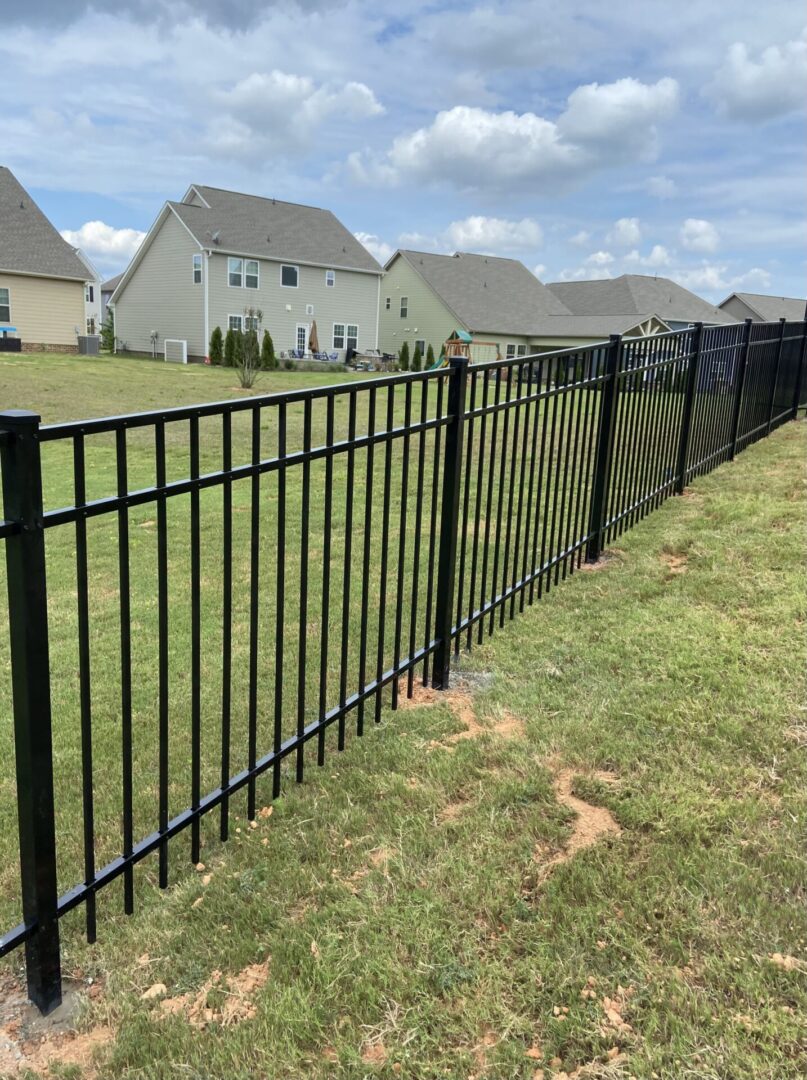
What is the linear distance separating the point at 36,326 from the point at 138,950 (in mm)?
32418

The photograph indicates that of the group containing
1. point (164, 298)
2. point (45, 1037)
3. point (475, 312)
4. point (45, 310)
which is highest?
point (475, 312)

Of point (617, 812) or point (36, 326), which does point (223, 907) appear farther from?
point (36, 326)

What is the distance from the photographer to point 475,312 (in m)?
39.2

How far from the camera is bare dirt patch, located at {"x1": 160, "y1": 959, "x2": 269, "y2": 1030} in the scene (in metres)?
2.03

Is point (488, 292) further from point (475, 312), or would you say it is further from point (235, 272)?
point (235, 272)

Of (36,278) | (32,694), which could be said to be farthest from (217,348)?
(32,694)

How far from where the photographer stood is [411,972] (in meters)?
2.10

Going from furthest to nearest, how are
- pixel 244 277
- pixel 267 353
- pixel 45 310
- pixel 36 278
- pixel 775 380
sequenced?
pixel 244 277 < pixel 45 310 < pixel 36 278 < pixel 267 353 < pixel 775 380

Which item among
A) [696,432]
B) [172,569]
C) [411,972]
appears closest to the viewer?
[411,972]

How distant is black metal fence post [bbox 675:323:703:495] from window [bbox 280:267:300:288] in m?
30.2

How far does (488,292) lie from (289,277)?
11848mm

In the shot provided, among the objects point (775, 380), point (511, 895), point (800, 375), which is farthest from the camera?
point (800, 375)

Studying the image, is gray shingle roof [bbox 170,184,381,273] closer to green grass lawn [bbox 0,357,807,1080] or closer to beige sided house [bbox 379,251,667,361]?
beige sided house [bbox 379,251,667,361]

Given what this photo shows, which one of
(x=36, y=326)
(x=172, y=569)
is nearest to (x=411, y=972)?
(x=172, y=569)
